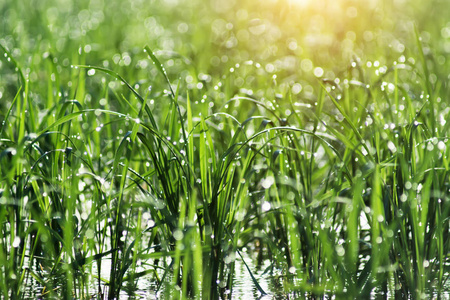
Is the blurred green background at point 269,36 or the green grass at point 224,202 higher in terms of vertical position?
the blurred green background at point 269,36

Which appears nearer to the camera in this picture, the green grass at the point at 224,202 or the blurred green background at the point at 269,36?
the green grass at the point at 224,202

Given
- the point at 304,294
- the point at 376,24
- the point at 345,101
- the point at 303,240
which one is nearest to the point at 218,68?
the point at 376,24

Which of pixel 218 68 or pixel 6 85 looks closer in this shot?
pixel 6 85

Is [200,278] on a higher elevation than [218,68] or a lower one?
lower

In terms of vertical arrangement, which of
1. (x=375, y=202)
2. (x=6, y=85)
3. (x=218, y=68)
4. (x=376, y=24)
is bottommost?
(x=375, y=202)

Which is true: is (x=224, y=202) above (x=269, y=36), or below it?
below

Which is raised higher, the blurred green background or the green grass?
the blurred green background

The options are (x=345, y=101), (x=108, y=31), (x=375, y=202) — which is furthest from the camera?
(x=108, y=31)

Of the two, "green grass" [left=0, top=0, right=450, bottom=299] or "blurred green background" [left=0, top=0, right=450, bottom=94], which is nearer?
"green grass" [left=0, top=0, right=450, bottom=299]

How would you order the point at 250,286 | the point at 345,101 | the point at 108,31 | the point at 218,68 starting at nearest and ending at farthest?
1. the point at 250,286
2. the point at 345,101
3. the point at 218,68
4. the point at 108,31

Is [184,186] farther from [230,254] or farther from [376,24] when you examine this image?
[376,24]

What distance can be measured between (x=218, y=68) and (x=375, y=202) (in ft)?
8.33

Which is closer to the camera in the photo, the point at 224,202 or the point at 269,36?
the point at 224,202

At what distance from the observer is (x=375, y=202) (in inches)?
48.3
